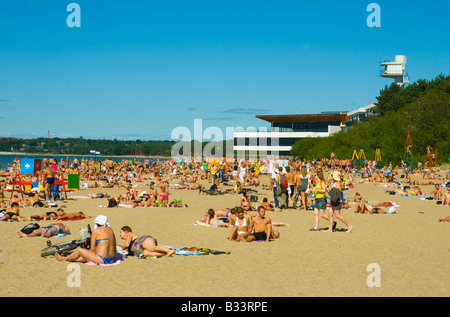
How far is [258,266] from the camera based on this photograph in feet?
25.2

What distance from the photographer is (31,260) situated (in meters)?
7.85

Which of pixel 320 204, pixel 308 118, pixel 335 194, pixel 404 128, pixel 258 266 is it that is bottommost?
pixel 258 266

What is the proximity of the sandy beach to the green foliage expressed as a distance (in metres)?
28.1

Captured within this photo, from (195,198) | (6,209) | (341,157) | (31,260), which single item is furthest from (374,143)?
(31,260)

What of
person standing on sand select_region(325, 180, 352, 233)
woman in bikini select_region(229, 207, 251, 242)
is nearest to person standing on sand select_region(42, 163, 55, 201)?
woman in bikini select_region(229, 207, 251, 242)

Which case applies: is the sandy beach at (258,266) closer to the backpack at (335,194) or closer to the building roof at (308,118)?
the backpack at (335,194)

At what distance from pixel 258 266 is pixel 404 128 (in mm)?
39080

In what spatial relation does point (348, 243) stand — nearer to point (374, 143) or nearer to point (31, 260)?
A: point (31, 260)

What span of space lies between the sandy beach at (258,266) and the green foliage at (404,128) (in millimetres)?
28077

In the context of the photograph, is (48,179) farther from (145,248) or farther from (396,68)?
(396,68)

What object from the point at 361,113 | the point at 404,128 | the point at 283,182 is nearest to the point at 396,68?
the point at 361,113

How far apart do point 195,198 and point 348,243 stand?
414 inches

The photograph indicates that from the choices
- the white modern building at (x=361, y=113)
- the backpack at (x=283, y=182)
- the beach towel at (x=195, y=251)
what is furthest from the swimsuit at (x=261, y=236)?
the white modern building at (x=361, y=113)

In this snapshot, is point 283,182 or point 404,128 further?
point 404,128
